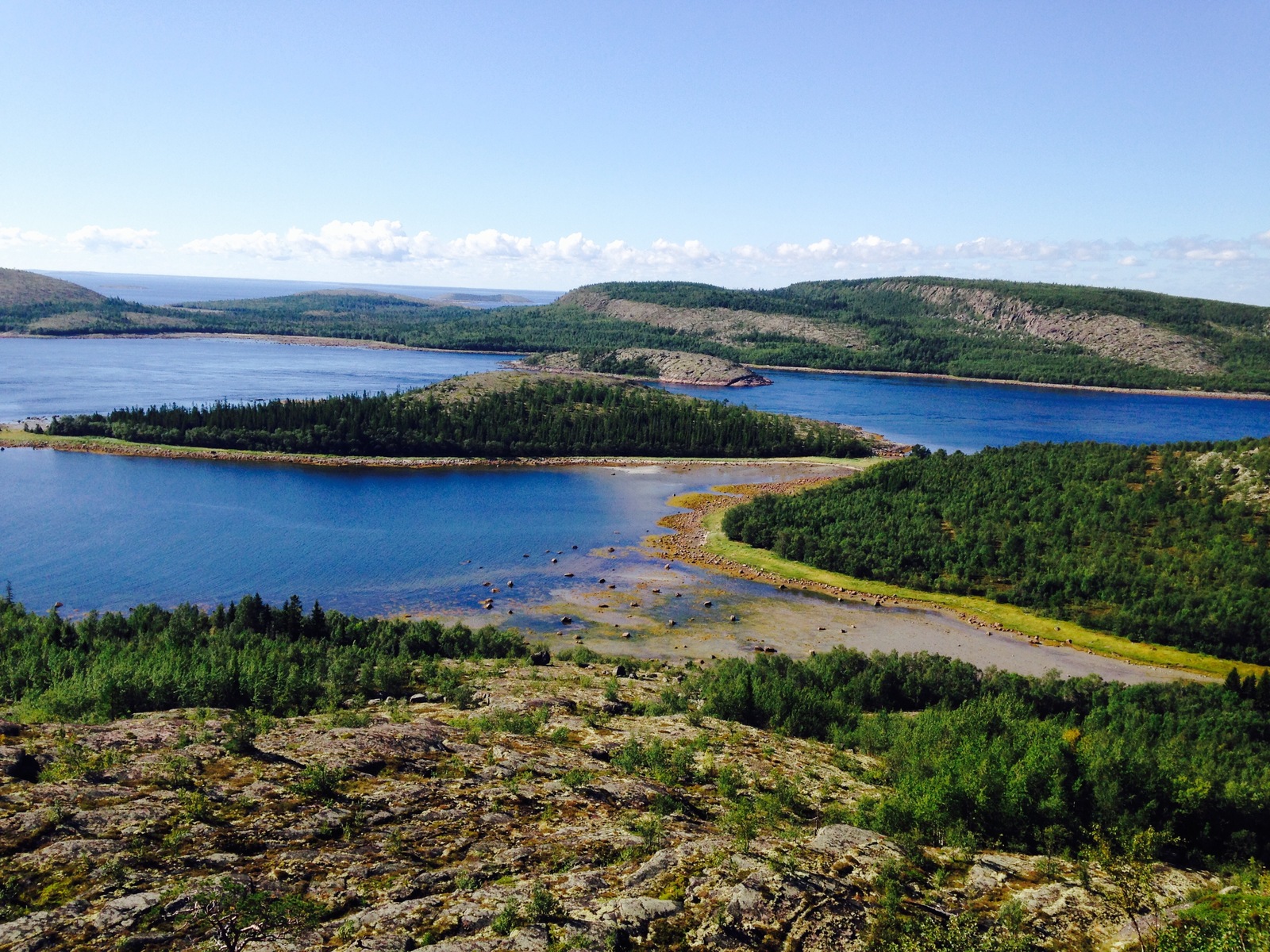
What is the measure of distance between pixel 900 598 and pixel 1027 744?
41.0 m

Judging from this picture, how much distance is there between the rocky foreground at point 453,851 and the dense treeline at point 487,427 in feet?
334

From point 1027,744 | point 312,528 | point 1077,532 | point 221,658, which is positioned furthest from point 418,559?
point 1077,532

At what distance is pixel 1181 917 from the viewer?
17.2 m

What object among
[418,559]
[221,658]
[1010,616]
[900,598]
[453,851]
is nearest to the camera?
[453,851]

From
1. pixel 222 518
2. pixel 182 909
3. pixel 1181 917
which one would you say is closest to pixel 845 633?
pixel 1181 917

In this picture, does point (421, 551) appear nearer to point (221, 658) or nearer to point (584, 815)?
point (221, 658)

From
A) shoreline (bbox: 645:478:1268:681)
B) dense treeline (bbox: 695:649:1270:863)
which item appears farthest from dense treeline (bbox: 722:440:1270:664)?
dense treeline (bbox: 695:649:1270:863)

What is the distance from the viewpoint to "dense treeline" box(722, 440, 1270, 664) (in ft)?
201

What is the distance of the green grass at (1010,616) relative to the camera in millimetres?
56719

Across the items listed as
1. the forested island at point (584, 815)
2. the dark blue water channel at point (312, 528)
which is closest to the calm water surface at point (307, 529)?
the dark blue water channel at point (312, 528)

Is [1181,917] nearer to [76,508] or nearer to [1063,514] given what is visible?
[1063,514]

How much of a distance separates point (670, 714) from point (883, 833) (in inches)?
549

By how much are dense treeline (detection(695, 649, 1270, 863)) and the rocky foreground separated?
1.93 meters

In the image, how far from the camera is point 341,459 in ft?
394
